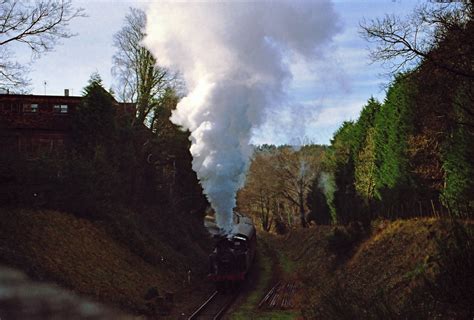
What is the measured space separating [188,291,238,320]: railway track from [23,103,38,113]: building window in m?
18.7

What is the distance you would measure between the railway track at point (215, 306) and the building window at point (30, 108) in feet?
61.5

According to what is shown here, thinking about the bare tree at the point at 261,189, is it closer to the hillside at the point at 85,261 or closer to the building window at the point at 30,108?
the building window at the point at 30,108

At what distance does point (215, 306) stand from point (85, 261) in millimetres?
6188

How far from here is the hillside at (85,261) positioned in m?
17.2

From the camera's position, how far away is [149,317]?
1795cm

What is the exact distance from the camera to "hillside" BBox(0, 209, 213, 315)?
17.2 meters

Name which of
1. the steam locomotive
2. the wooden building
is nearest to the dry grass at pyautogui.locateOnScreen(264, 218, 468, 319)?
the steam locomotive

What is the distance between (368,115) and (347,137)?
18.3 feet

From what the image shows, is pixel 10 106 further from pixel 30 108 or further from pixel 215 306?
pixel 215 306

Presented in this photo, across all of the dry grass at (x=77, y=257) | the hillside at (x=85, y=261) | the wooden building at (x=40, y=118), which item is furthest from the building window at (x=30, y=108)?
the dry grass at (x=77, y=257)

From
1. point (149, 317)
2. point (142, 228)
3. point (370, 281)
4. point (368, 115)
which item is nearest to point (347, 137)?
point (368, 115)

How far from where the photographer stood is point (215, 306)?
22281 millimetres

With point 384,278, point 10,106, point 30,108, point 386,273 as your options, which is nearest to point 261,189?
point 30,108

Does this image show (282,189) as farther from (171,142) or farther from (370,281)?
(370,281)
